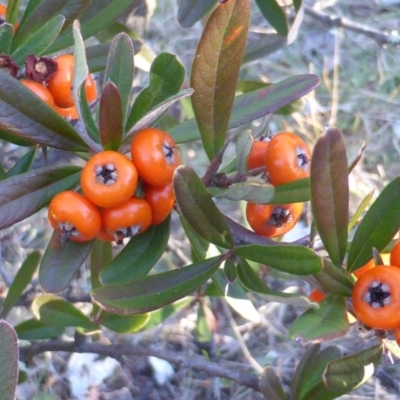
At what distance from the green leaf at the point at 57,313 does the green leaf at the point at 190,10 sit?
3.86 feet

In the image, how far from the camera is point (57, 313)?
6.53ft

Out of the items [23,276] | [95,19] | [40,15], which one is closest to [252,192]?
[40,15]

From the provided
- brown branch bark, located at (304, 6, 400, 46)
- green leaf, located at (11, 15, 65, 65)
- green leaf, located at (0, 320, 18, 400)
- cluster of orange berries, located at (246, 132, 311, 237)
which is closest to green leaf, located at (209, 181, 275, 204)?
cluster of orange berries, located at (246, 132, 311, 237)

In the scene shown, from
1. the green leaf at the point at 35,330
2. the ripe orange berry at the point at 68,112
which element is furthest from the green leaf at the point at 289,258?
the green leaf at the point at 35,330

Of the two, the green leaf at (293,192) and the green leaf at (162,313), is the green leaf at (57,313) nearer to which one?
the green leaf at (162,313)

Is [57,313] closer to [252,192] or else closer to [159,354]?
[159,354]

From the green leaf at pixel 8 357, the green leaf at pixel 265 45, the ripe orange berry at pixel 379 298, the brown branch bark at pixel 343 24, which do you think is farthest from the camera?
the brown branch bark at pixel 343 24

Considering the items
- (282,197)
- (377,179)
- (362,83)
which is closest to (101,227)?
(282,197)

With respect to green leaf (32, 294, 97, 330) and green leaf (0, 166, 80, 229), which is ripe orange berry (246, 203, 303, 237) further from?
green leaf (32, 294, 97, 330)

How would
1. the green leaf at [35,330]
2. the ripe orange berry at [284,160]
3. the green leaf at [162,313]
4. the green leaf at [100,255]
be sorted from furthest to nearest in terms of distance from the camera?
the green leaf at [162,313]
the green leaf at [35,330]
the green leaf at [100,255]
the ripe orange berry at [284,160]

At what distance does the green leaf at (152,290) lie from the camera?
3.56ft

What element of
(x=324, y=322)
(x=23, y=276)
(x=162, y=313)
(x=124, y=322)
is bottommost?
(x=162, y=313)

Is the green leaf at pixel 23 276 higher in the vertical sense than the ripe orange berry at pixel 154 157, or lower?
lower

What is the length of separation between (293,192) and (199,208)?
0.66ft
